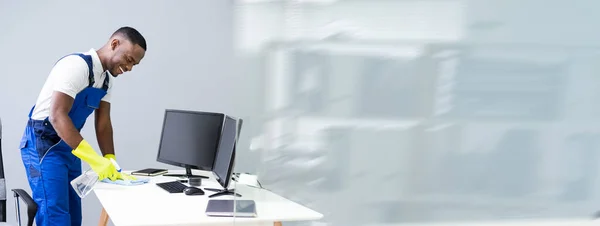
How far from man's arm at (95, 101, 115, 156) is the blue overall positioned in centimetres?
31

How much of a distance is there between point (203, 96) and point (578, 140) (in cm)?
278

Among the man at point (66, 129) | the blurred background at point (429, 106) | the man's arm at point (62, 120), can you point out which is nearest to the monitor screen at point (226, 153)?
the man at point (66, 129)

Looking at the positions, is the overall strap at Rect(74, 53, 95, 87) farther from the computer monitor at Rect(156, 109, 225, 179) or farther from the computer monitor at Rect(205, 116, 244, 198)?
the computer monitor at Rect(205, 116, 244, 198)

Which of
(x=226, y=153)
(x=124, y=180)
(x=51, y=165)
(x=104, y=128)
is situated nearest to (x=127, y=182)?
(x=124, y=180)

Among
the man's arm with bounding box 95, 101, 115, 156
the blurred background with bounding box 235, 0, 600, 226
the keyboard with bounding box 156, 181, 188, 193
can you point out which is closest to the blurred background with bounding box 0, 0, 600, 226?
the blurred background with bounding box 235, 0, 600, 226

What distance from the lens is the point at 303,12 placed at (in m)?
0.64

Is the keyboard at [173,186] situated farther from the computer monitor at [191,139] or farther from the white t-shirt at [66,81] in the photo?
the white t-shirt at [66,81]

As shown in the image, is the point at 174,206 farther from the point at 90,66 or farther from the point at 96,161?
the point at 90,66

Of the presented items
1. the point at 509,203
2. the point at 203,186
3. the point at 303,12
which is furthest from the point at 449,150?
the point at 203,186

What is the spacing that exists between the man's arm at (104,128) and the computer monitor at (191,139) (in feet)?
0.89

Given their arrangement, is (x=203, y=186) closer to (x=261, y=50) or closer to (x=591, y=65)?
(x=261, y=50)

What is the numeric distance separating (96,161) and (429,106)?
1.82 meters

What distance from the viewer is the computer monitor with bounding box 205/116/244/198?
Result: 1.87 m

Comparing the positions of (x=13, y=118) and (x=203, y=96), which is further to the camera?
(x=203, y=96)
